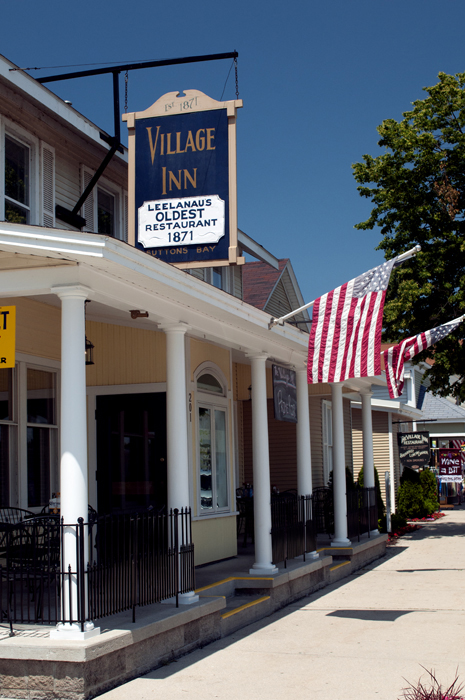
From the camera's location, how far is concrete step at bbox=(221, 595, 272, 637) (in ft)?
26.8

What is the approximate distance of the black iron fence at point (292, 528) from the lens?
10.3m

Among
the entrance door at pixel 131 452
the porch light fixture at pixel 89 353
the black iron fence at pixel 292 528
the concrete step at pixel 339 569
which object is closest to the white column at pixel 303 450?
the black iron fence at pixel 292 528

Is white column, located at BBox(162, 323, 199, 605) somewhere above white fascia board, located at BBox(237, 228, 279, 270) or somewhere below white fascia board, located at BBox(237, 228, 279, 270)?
below

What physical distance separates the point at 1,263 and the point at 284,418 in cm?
530

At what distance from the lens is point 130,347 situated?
10516 millimetres

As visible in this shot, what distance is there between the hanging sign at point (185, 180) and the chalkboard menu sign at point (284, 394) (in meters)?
2.53

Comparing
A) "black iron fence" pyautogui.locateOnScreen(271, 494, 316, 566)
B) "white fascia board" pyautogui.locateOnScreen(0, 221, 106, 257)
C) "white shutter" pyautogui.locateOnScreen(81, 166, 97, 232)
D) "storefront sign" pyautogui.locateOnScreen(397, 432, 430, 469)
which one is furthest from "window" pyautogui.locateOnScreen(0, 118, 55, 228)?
"storefront sign" pyautogui.locateOnScreen(397, 432, 430, 469)

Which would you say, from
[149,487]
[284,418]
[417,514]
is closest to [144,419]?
[149,487]

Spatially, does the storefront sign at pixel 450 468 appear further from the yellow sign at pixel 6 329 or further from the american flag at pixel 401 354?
the yellow sign at pixel 6 329

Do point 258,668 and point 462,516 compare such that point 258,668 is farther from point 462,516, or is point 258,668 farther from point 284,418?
point 462,516

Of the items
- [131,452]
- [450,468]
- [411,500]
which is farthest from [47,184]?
[450,468]

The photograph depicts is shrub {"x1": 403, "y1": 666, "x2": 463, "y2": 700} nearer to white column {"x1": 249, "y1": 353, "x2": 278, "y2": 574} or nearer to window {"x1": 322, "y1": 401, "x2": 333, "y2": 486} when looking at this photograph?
white column {"x1": 249, "y1": 353, "x2": 278, "y2": 574}

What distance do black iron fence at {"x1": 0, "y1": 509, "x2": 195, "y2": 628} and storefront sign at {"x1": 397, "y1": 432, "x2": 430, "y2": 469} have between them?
1432 cm

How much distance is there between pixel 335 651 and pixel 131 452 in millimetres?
4273
